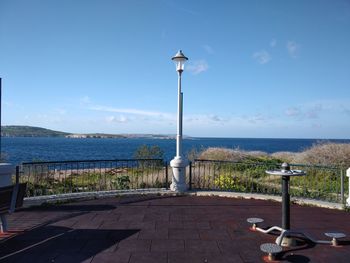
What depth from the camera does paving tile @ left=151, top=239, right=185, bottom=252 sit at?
16.7ft

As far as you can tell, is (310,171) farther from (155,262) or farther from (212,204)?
(155,262)

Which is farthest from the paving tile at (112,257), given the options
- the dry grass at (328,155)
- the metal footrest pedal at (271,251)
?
the dry grass at (328,155)

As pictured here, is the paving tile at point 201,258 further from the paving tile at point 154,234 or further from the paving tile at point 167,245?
the paving tile at point 154,234

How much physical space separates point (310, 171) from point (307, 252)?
8767mm

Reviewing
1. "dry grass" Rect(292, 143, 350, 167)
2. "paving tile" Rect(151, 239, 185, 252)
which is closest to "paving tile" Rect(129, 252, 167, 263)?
"paving tile" Rect(151, 239, 185, 252)

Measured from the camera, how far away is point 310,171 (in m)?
13.1

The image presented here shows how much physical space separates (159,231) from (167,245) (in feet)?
2.50

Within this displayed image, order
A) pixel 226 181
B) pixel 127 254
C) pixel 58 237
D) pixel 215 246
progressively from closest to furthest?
1. pixel 127 254
2. pixel 215 246
3. pixel 58 237
4. pixel 226 181

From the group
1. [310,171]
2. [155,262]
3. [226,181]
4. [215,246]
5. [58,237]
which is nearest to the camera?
[155,262]

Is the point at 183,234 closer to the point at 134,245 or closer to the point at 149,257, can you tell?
the point at 134,245

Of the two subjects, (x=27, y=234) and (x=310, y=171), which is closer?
(x=27, y=234)

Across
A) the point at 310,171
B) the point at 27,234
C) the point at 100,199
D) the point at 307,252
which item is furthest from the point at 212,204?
the point at 310,171

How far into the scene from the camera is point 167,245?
17.3ft

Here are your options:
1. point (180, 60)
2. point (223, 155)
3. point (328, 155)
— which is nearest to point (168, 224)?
point (180, 60)
